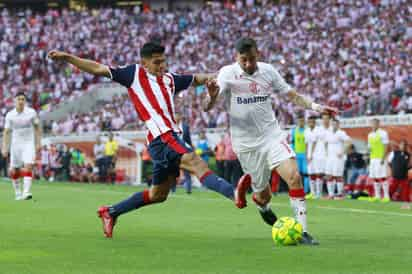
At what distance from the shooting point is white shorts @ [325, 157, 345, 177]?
26734mm

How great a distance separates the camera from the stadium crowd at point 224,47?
3491cm

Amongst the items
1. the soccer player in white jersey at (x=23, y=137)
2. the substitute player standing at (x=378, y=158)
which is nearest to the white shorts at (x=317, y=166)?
the substitute player standing at (x=378, y=158)

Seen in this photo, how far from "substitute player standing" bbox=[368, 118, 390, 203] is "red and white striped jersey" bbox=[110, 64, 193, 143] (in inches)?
550

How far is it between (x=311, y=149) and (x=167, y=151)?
50.5ft

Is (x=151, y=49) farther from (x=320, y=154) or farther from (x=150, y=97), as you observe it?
(x=320, y=154)

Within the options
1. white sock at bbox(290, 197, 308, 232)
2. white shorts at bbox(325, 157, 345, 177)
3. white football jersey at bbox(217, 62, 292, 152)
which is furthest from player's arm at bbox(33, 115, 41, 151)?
white sock at bbox(290, 197, 308, 232)

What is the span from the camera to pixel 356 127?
28.5m

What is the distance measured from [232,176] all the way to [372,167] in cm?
584

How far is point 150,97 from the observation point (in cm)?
1198

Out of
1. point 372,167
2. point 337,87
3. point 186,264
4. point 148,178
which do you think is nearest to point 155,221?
point 186,264

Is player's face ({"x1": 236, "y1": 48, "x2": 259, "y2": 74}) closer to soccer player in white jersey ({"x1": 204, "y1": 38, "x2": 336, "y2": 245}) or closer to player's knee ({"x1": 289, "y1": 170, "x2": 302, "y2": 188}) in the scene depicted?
soccer player in white jersey ({"x1": 204, "y1": 38, "x2": 336, "y2": 245})

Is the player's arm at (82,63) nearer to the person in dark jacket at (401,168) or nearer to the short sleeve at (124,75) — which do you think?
the short sleeve at (124,75)

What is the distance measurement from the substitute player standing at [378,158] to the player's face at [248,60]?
13872mm

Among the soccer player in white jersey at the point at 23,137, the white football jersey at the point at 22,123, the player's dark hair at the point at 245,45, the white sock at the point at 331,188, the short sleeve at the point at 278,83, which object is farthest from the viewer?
the white sock at the point at 331,188
